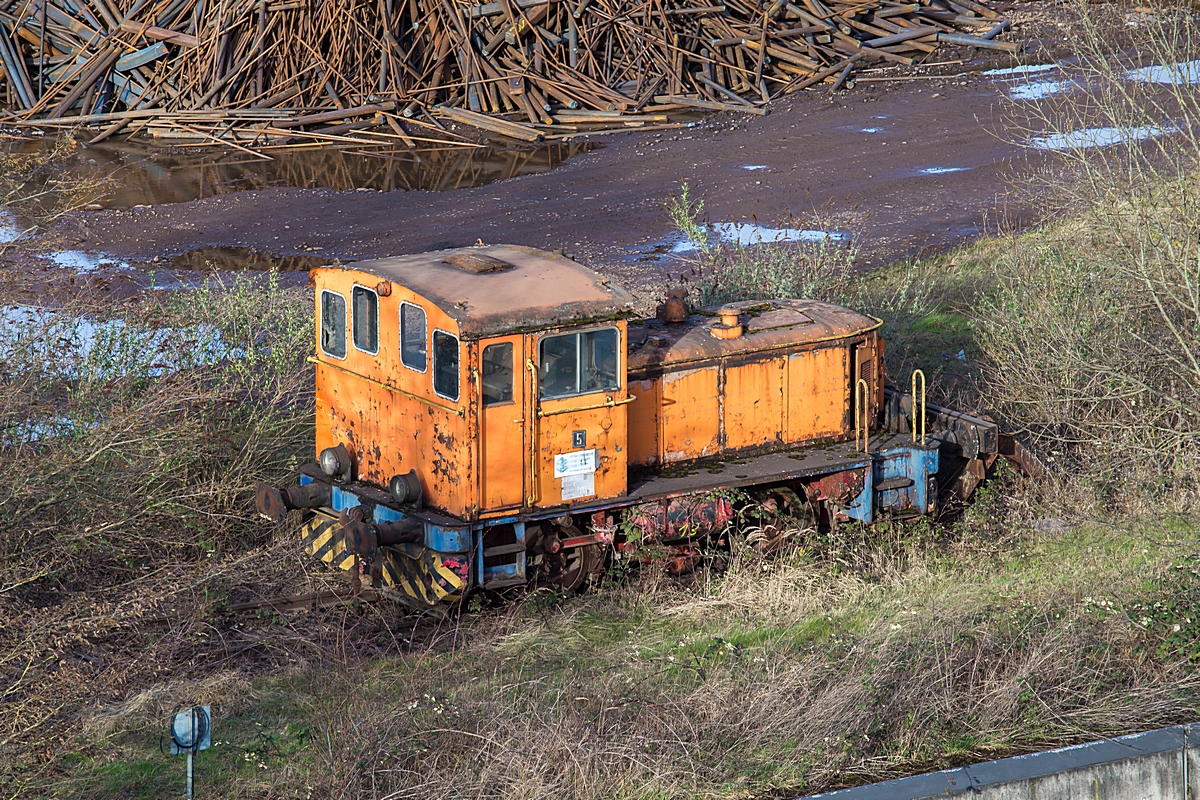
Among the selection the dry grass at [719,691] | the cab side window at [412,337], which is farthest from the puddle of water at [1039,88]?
the cab side window at [412,337]

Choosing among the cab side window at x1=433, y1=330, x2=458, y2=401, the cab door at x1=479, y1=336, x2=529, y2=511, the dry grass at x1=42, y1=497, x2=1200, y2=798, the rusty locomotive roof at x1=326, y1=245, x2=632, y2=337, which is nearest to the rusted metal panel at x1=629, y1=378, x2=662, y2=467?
the rusty locomotive roof at x1=326, y1=245, x2=632, y2=337

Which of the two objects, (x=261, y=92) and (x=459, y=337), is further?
(x=261, y=92)

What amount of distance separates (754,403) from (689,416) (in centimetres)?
60

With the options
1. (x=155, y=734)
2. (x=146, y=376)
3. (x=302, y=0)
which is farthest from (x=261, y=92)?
(x=155, y=734)

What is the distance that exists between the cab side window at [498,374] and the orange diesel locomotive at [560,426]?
0.04ft

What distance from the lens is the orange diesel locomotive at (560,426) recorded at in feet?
31.1

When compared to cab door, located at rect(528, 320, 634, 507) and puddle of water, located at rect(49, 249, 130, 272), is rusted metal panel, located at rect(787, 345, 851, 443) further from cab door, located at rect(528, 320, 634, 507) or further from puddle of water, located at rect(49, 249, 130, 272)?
puddle of water, located at rect(49, 249, 130, 272)

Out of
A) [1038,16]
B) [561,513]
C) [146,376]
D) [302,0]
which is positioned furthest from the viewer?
[1038,16]

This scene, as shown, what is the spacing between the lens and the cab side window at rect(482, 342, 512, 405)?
935cm

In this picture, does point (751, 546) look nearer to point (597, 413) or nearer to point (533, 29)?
point (597, 413)

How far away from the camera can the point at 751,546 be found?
10.9 m

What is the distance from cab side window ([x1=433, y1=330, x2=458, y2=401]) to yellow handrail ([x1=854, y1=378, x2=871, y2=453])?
345cm

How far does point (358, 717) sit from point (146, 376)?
16.1 feet

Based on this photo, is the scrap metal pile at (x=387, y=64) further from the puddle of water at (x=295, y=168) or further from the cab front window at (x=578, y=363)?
the cab front window at (x=578, y=363)
